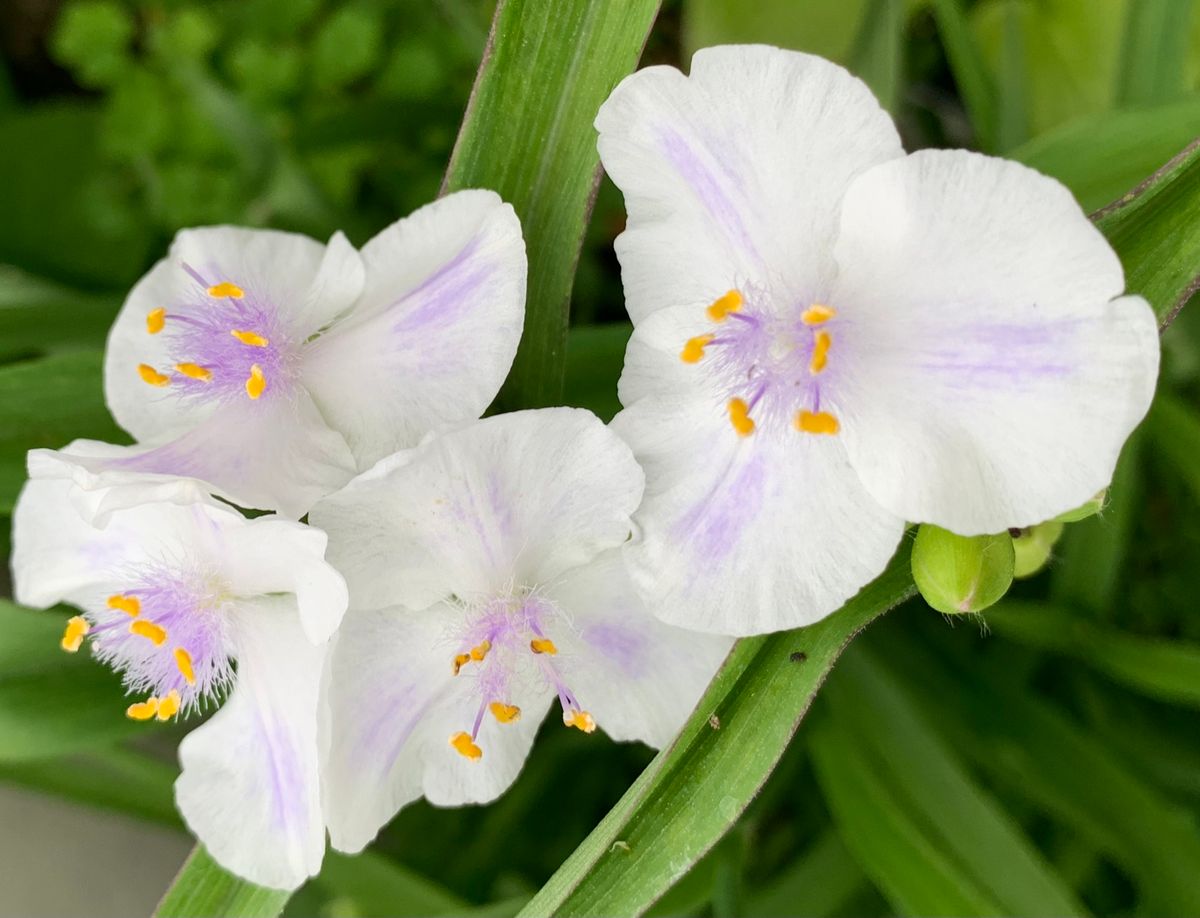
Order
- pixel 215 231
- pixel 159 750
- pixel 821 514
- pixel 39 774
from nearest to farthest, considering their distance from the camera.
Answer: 1. pixel 821 514
2. pixel 215 231
3. pixel 39 774
4. pixel 159 750

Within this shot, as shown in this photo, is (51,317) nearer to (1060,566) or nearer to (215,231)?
(215,231)

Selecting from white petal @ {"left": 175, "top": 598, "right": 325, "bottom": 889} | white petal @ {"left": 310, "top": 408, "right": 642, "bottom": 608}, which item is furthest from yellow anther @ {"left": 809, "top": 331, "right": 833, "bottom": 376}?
white petal @ {"left": 175, "top": 598, "right": 325, "bottom": 889}

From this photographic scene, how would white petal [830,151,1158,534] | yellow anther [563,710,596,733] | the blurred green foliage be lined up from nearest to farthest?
white petal [830,151,1158,534] < yellow anther [563,710,596,733] < the blurred green foliage

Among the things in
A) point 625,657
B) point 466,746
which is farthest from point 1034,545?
point 466,746

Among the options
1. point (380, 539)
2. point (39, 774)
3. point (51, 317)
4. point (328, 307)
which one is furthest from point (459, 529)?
point (39, 774)

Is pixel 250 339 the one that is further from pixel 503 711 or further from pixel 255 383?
pixel 503 711

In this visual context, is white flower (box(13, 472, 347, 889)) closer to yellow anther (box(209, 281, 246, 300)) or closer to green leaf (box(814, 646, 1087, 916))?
yellow anther (box(209, 281, 246, 300))

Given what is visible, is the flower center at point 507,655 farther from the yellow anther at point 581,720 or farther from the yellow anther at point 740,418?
the yellow anther at point 740,418
